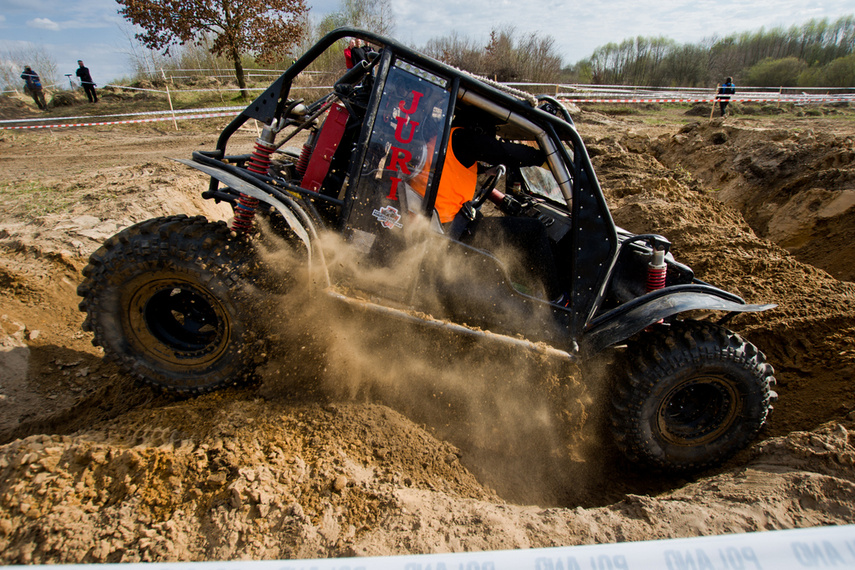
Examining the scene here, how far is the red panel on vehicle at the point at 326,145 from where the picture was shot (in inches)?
107

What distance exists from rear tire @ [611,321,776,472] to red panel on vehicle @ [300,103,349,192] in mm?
2441

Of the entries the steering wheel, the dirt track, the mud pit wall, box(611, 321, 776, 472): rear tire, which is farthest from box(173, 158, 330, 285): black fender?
the mud pit wall

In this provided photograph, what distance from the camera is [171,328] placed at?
2.83m

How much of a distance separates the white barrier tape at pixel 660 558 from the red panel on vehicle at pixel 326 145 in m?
2.21

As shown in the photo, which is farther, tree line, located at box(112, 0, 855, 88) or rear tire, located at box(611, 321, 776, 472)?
tree line, located at box(112, 0, 855, 88)

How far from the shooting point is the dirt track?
72.5 inches

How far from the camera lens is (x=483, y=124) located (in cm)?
284

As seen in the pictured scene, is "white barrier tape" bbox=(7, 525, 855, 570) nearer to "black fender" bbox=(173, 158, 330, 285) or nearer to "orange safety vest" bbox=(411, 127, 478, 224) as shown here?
"black fender" bbox=(173, 158, 330, 285)

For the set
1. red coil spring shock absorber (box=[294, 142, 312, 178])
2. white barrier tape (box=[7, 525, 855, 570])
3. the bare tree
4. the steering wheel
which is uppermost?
the bare tree

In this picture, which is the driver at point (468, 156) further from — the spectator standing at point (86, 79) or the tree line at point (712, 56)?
the tree line at point (712, 56)

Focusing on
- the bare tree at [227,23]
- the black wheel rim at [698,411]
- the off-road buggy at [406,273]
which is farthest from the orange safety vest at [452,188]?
the bare tree at [227,23]

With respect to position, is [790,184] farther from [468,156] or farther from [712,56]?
[712,56]

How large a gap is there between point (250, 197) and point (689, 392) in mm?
3336

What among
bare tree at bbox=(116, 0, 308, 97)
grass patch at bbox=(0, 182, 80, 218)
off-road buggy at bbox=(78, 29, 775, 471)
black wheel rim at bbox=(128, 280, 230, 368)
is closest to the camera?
off-road buggy at bbox=(78, 29, 775, 471)
